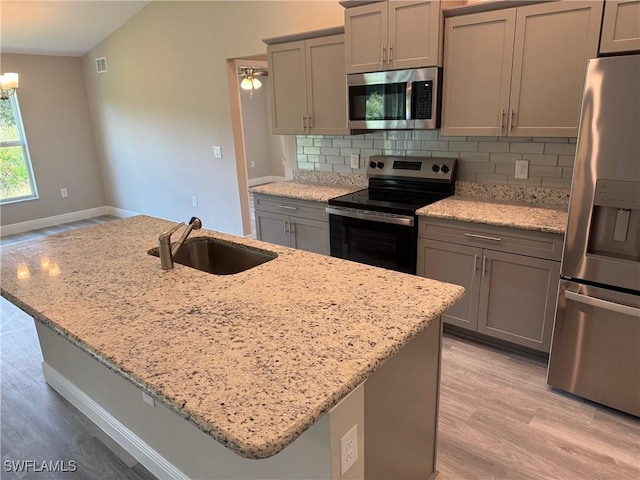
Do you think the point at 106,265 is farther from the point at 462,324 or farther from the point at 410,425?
the point at 462,324

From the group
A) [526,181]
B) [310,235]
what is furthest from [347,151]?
[526,181]

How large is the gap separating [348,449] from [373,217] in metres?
1.94

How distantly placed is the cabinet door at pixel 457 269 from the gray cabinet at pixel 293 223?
2.65 feet

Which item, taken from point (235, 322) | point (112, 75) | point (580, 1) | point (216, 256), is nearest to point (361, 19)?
point (580, 1)

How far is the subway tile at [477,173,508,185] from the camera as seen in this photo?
9.73 feet

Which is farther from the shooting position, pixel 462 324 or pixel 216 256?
pixel 462 324

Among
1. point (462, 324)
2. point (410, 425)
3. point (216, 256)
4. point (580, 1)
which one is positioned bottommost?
point (462, 324)

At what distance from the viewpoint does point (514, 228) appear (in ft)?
8.02

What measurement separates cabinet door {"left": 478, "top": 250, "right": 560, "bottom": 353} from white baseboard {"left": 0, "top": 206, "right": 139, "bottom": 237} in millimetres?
5310

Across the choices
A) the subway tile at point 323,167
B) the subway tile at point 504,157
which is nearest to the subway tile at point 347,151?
the subway tile at point 323,167

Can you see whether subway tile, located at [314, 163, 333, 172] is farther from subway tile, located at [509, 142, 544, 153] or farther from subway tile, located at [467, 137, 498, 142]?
subway tile, located at [509, 142, 544, 153]

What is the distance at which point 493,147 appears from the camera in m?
2.96

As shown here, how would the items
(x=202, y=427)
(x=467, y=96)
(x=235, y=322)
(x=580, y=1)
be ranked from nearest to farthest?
(x=202, y=427)
(x=235, y=322)
(x=580, y=1)
(x=467, y=96)

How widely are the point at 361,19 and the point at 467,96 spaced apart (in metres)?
0.87
